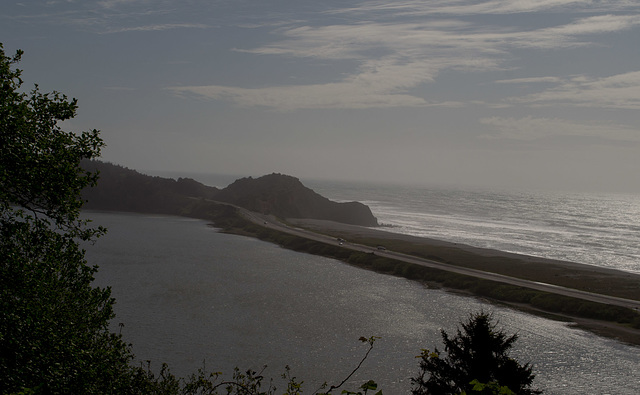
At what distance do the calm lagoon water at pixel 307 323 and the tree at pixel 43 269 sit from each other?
62.2 ft

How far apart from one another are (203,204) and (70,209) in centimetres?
16615

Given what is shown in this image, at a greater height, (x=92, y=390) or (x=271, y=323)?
(x=92, y=390)

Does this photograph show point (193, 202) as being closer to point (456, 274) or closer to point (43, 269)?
point (456, 274)

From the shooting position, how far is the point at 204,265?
270 ft

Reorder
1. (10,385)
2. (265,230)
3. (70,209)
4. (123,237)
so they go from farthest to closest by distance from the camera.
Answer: (265,230)
(123,237)
(70,209)
(10,385)

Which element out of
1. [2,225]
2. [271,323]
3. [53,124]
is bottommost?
[271,323]

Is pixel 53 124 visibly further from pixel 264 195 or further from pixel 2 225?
pixel 264 195

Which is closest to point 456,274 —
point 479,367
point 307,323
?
point 307,323

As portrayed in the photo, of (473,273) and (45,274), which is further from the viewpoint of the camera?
(473,273)

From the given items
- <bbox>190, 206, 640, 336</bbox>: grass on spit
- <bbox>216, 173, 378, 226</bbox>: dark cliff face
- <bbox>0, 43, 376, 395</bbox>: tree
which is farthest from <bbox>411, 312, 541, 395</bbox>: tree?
<bbox>216, 173, 378, 226</bbox>: dark cliff face

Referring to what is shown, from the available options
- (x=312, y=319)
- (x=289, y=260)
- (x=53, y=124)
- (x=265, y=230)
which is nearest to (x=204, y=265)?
(x=289, y=260)

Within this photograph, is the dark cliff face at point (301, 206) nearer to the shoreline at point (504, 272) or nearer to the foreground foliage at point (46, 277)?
the shoreline at point (504, 272)

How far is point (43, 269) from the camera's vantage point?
636 inches

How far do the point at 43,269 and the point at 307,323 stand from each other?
37592 millimetres
